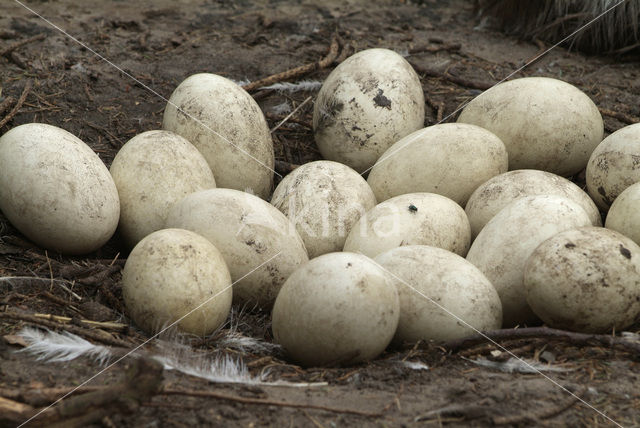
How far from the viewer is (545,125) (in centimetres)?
366

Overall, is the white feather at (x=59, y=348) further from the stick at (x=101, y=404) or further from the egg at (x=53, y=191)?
the egg at (x=53, y=191)

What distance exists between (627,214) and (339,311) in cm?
131

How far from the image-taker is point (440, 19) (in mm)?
5602

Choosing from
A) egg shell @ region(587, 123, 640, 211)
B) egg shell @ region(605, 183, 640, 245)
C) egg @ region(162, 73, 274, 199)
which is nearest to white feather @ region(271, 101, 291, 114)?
egg @ region(162, 73, 274, 199)

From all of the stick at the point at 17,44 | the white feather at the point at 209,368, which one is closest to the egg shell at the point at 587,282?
the white feather at the point at 209,368

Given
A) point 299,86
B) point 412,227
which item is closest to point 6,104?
point 299,86

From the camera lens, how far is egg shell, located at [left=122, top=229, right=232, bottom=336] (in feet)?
8.64

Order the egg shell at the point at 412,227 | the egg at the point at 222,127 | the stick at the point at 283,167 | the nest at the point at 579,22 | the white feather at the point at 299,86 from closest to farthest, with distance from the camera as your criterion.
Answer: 1. the egg shell at the point at 412,227
2. the egg at the point at 222,127
3. the stick at the point at 283,167
4. the white feather at the point at 299,86
5. the nest at the point at 579,22

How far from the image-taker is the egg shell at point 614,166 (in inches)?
129

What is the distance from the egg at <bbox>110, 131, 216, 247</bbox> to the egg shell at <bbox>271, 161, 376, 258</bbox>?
0.43 meters

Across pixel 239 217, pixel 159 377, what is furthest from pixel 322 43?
pixel 159 377

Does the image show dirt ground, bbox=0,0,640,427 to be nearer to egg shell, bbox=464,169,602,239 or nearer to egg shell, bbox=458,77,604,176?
egg shell, bbox=458,77,604,176

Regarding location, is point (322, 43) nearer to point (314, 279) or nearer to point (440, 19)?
point (440, 19)

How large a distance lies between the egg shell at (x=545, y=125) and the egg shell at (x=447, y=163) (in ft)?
0.66
